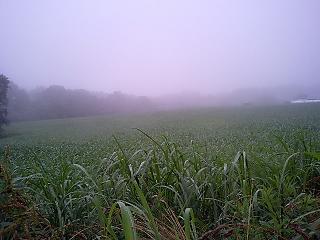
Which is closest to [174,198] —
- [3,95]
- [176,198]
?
[176,198]

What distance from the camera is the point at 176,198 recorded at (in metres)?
1.96

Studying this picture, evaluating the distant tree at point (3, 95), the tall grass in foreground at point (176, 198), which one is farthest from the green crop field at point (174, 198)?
the distant tree at point (3, 95)

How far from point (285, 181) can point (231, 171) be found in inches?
13.9

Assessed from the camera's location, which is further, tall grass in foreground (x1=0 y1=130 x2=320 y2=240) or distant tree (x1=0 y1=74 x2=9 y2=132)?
distant tree (x1=0 y1=74 x2=9 y2=132)

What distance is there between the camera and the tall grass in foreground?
1544 mm

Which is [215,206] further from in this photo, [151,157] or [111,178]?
[111,178]

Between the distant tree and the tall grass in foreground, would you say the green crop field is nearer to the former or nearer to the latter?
the tall grass in foreground

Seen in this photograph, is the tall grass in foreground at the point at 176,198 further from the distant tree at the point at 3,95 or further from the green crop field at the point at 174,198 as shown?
the distant tree at the point at 3,95

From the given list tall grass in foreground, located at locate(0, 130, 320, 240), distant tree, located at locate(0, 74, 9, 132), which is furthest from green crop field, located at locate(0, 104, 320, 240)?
distant tree, located at locate(0, 74, 9, 132)

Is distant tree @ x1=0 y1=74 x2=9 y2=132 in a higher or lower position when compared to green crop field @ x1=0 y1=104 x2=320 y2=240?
higher

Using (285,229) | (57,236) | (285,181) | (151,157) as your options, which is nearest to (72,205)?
(57,236)

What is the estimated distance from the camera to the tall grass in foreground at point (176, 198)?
5.07ft

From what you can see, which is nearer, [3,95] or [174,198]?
[174,198]

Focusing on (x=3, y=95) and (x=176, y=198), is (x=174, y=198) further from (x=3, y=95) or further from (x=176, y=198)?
(x=3, y=95)
